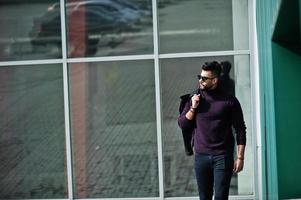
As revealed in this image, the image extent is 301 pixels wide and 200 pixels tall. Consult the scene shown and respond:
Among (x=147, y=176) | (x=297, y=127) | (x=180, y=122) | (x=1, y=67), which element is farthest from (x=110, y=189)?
(x=180, y=122)

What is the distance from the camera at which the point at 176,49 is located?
32.1 ft

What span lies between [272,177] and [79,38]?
3471 millimetres

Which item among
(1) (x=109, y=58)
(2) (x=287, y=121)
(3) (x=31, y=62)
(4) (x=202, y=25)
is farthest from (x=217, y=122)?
(3) (x=31, y=62)

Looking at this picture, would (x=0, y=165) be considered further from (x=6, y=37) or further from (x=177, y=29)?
(x=177, y=29)

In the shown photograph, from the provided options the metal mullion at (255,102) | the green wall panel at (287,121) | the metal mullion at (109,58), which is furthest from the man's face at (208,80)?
the metal mullion at (109,58)

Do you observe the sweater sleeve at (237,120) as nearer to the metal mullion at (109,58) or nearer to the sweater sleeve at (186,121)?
the sweater sleeve at (186,121)

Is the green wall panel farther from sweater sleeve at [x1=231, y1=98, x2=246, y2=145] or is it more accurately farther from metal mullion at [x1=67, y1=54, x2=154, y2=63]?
metal mullion at [x1=67, y1=54, x2=154, y2=63]

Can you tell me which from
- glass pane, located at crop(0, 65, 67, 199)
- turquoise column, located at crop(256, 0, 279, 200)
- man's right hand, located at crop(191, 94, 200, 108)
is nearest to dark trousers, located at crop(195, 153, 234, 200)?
man's right hand, located at crop(191, 94, 200, 108)

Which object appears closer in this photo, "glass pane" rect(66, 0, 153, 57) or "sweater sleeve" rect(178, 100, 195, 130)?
"sweater sleeve" rect(178, 100, 195, 130)

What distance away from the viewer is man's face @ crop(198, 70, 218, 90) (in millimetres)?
6352

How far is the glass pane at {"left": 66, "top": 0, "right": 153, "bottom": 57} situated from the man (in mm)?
3472

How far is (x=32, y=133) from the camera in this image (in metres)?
10.1

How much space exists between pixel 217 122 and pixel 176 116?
11.2ft

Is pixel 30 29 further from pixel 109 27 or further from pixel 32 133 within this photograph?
pixel 32 133
